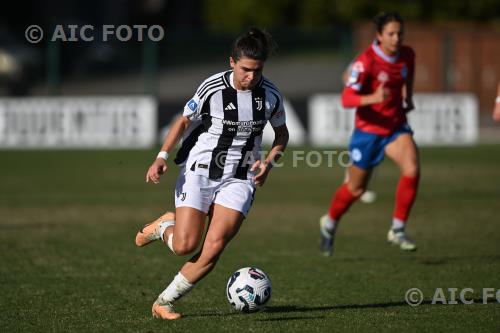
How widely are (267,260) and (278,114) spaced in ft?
8.57

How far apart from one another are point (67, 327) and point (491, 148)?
17.5 m

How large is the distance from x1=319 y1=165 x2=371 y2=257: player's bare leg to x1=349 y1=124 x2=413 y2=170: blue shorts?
7cm

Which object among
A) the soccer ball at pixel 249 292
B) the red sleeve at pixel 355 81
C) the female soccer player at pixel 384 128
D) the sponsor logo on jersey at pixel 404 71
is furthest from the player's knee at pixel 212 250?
the sponsor logo on jersey at pixel 404 71

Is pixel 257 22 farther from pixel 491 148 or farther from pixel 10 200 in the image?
pixel 10 200

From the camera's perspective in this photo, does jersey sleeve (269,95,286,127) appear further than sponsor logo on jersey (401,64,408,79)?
No

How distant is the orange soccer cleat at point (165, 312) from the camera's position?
6.39 m

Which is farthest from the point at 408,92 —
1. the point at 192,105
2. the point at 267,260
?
the point at 192,105

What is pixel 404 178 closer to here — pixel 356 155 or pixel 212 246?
pixel 356 155

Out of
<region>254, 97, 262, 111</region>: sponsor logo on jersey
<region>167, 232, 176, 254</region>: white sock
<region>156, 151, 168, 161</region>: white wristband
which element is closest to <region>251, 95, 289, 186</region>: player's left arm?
<region>254, 97, 262, 111</region>: sponsor logo on jersey

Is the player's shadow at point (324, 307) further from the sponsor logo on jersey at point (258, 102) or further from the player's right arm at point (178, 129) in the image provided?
the sponsor logo on jersey at point (258, 102)

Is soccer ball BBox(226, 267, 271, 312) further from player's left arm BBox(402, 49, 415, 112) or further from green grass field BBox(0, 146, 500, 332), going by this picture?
player's left arm BBox(402, 49, 415, 112)

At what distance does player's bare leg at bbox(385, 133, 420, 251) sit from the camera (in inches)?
355

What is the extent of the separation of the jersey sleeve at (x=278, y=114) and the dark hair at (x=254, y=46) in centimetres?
42

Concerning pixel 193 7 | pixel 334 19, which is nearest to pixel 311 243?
pixel 334 19
